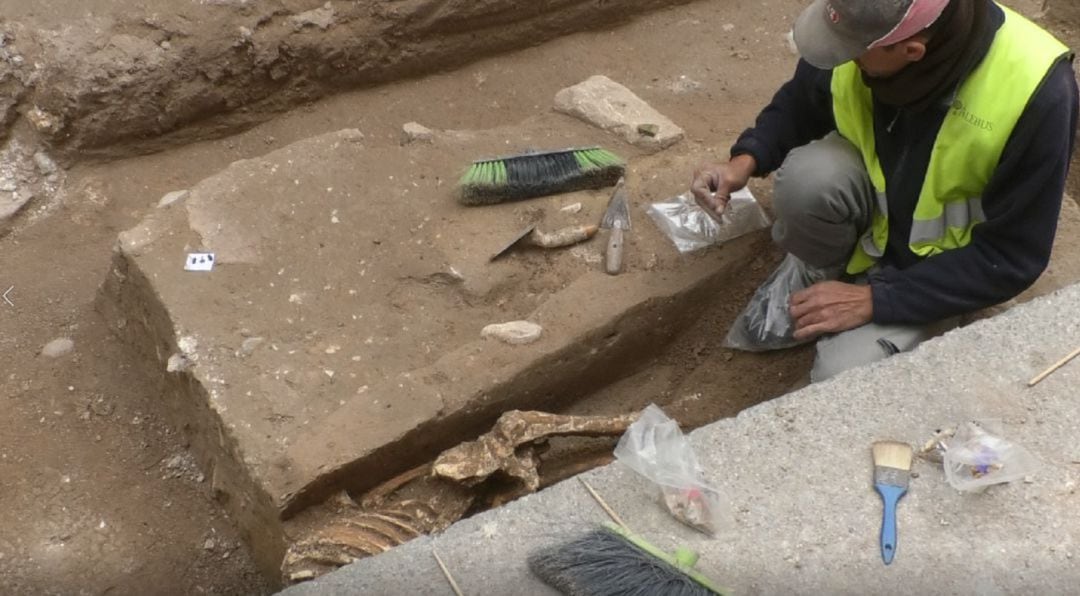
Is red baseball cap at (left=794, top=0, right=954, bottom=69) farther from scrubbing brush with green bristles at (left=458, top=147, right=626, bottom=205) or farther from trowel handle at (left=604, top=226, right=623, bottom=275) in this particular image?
scrubbing brush with green bristles at (left=458, top=147, right=626, bottom=205)

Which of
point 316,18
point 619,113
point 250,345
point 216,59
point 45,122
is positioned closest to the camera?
point 250,345

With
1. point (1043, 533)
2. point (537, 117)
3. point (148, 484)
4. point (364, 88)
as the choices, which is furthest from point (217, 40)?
point (1043, 533)

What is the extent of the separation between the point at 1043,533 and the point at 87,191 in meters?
3.55

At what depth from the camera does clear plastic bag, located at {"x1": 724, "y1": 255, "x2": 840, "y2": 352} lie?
3113 mm

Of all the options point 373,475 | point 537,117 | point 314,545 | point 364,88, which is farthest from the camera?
point 364,88

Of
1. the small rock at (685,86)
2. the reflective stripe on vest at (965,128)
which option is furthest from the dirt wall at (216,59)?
the reflective stripe on vest at (965,128)

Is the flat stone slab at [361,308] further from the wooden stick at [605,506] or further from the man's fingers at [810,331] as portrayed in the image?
the wooden stick at [605,506]

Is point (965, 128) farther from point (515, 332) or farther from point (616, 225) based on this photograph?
point (515, 332)

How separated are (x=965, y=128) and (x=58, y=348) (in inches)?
114

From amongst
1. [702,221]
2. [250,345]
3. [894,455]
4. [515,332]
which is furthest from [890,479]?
[250,345]

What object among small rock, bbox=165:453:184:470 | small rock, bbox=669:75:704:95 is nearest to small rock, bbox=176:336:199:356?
small rock, bbox=165:453:184:470

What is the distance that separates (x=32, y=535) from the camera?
295 cm

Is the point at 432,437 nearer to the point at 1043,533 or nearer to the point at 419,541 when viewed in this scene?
the point at 419,541

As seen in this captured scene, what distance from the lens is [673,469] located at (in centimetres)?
232
